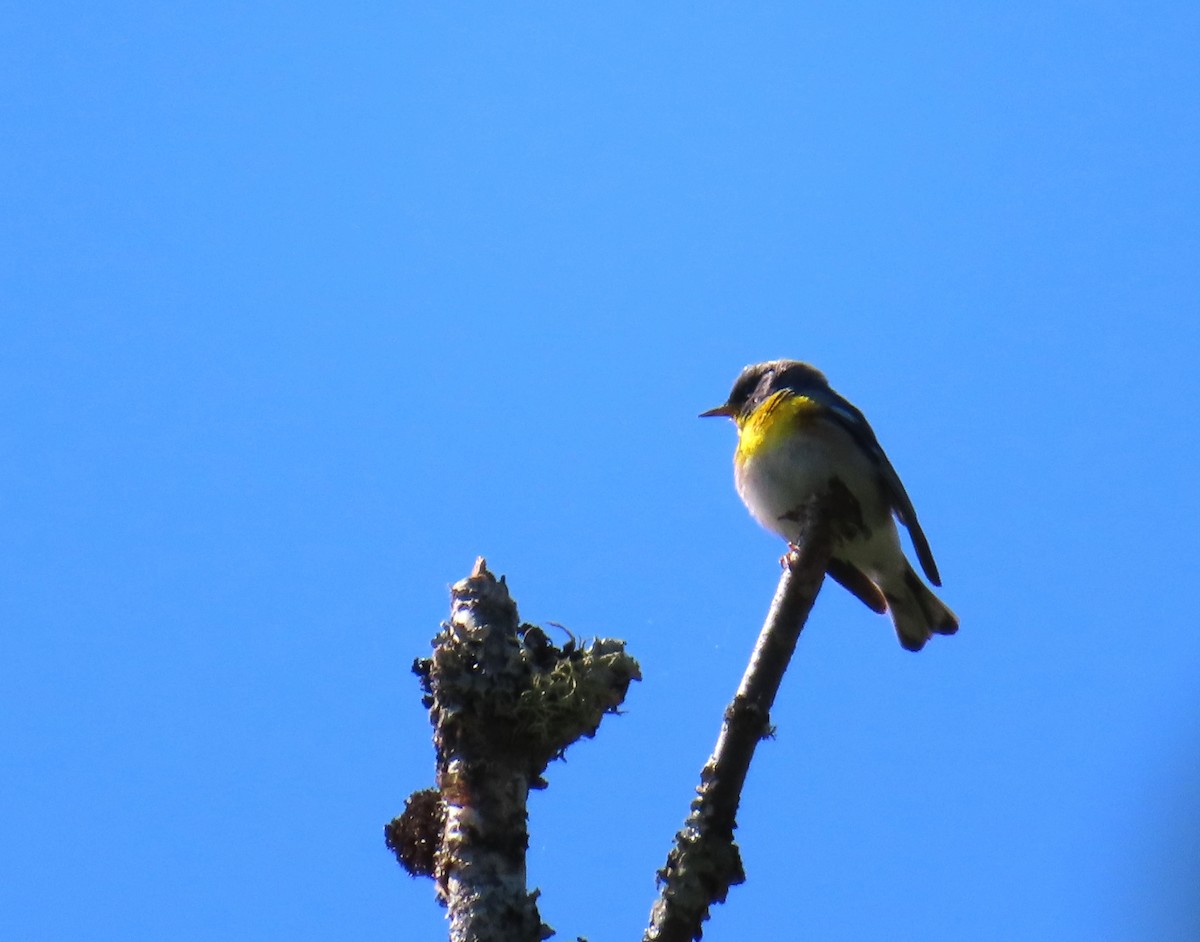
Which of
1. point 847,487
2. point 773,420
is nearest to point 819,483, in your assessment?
point 847,487

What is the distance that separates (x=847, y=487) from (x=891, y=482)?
0.53 metres

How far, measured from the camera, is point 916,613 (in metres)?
6.29

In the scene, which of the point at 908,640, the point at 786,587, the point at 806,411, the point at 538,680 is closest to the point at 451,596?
the point at 538,680

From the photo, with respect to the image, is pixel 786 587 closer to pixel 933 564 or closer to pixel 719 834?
pixel 719 834

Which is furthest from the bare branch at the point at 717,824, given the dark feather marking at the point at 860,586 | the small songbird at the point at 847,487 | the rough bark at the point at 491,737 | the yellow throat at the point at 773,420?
the dark feather marking at the point at 860,586

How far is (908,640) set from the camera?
631 centimetres

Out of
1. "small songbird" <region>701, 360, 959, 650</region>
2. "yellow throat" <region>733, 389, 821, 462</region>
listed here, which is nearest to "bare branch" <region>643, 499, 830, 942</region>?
"small songbird" <region>701, 360, 959, 650</region>

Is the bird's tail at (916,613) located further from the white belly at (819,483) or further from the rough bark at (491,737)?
the rough bark at (491,737)

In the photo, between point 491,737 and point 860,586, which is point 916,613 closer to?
point 860,586

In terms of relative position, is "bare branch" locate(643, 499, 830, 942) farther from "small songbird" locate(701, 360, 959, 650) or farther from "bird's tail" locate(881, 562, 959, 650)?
"bird's tail" locate(881, 562, 959, 650)

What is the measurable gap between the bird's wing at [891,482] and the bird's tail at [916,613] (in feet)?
0.71

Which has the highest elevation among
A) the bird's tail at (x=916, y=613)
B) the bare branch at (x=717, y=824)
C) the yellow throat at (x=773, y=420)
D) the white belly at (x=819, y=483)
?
the yellow throat at (x=773, y=420)

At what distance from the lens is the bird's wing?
596cm

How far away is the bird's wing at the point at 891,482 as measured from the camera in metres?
5.96
